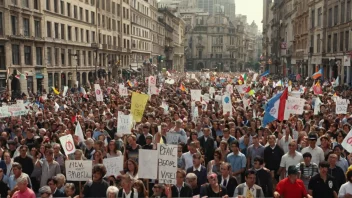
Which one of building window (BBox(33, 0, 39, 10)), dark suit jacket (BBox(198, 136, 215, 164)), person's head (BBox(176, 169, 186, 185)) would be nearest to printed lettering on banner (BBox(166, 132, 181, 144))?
dark suit jacket (BBox(198, 136, 215, 164))

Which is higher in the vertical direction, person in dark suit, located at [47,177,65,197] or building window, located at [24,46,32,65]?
building window, located at [24,46,32,65]

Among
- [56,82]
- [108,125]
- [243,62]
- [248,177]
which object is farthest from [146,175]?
[243,62]

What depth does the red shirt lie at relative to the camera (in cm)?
704

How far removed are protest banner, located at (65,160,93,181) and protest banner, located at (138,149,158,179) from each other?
103 centimetres

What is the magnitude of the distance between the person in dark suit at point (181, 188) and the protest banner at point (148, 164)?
1.73ft

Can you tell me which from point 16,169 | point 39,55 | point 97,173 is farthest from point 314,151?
point 39,55

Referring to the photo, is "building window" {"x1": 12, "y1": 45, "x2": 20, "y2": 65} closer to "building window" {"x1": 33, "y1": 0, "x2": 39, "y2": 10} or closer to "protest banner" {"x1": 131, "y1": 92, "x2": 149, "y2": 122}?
"building window" {"x1": 33, "y1": 0, "x2": 39, "y2": 10}

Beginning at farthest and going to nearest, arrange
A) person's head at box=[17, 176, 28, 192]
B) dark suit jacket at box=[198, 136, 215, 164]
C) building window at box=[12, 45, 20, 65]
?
building window at box=[12, 45, 20, 65] < dark suit jacket at box=[198, 136, 215, 164] < person's head at box=[17, 176, 28, 192]

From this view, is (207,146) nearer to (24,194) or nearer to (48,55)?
(24,194)

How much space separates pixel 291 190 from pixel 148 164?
2.67 meters

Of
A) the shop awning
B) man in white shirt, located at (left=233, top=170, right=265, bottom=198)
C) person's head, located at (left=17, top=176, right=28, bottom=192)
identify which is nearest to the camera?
person's head, located at (left=17, top=176, right=28, bottom=192)

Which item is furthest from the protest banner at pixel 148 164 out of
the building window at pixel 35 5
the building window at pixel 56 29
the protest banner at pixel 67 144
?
the building window at pixel 56 29

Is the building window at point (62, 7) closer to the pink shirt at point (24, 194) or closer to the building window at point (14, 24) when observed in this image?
the building window at point (14, 24)

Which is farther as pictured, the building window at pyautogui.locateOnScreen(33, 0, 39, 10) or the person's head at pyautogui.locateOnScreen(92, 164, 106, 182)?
the building window at pyautogui.locateOnScreen(33, 0, 39, 10)
